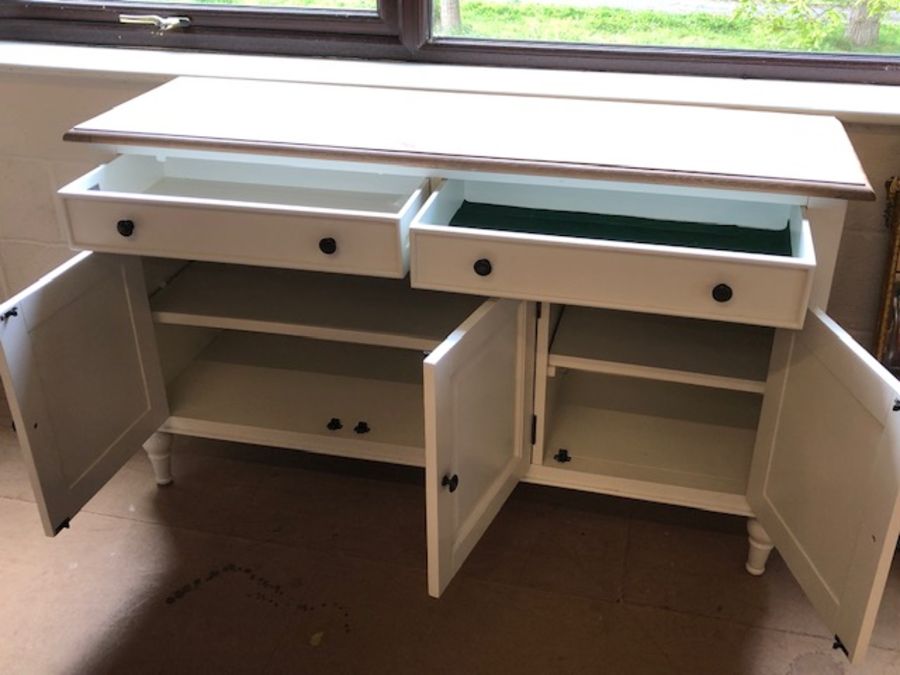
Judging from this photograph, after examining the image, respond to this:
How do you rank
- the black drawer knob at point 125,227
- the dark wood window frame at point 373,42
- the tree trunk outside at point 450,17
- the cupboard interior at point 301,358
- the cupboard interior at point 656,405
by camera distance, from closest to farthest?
the black drawer knob at point 125,227
the cupboard interior at point 656,405
the cupboard interior at point 301,358
the dark wood window frame at point 373,42
the tree trunk outside at point 450,17

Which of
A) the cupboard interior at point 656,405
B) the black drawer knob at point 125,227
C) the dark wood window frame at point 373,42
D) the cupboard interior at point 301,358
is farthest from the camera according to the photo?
the dark wood window frame at point 373,42

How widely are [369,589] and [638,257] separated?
76 cm

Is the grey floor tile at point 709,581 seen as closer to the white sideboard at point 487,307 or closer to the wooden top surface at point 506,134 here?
the white sideboard at point 487,307

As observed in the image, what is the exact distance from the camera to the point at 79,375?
151cm

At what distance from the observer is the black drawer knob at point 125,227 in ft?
4.74

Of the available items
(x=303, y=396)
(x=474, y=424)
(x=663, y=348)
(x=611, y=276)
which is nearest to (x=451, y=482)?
(x=474, y=424)

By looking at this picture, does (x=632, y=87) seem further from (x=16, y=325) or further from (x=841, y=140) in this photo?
(x=16, y=325)

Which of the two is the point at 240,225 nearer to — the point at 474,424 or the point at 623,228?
the point at 474,424

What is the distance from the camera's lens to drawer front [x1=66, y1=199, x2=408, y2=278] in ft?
4.50

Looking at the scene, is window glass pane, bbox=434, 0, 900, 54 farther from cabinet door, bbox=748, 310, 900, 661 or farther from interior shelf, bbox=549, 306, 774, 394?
cabinet door, bbox=748, 310, 900, 661

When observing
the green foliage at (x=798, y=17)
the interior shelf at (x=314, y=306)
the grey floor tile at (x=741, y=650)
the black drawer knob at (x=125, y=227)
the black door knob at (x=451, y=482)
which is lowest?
the grey floor tile at (x=741, y=650)

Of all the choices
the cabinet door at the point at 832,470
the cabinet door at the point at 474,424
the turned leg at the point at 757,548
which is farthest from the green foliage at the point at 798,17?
the turned leg at the point at 757,548

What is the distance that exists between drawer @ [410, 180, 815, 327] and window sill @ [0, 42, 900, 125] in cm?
25

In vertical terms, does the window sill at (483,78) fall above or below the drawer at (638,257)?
above
